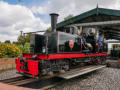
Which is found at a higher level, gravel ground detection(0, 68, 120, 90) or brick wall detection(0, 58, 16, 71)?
brick wall detection(0, 58, 16, 71)

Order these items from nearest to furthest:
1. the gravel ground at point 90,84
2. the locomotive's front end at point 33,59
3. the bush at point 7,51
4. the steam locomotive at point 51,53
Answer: the locomotive's front end at point 33,59 → the steam locomotive at point 51,53 → the gravel ground at point 90,84 → the bush at point 7,51

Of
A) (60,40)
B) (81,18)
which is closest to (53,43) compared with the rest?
(60,40)

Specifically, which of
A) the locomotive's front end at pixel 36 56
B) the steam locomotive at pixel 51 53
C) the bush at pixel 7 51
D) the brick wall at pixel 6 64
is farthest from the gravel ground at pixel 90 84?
the bush at pixel 7 51

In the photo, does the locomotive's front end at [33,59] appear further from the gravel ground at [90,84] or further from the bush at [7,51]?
the bush at [7,51]

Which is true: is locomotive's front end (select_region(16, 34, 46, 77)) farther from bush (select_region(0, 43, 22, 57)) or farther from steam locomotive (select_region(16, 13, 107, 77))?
bush (select_region(0, 43, 22, 57))

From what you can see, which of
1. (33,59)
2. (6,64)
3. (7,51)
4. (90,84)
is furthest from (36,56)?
(7,51)

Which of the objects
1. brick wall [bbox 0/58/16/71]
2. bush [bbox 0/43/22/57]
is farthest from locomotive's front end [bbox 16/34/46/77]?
bush [bbox 0/43/22/57]

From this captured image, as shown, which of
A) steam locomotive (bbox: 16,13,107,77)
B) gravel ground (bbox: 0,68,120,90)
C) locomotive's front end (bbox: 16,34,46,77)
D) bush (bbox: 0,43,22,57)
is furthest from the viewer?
bush (bbox: 0,43,22,57)

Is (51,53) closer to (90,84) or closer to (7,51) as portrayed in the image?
(90,84)

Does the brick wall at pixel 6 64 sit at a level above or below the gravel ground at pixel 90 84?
above

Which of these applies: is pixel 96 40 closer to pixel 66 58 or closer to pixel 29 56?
pixel 66 58

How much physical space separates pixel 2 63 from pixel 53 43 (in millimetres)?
5411

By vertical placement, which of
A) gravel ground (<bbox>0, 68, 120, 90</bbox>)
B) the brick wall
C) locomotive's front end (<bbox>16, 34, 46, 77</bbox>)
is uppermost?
locomotive's front end (<bbox>16, 34, 46, 77</bbox>)

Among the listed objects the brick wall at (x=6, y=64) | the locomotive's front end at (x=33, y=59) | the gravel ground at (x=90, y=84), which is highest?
the locomotive's front end at (x=33, y=59)
